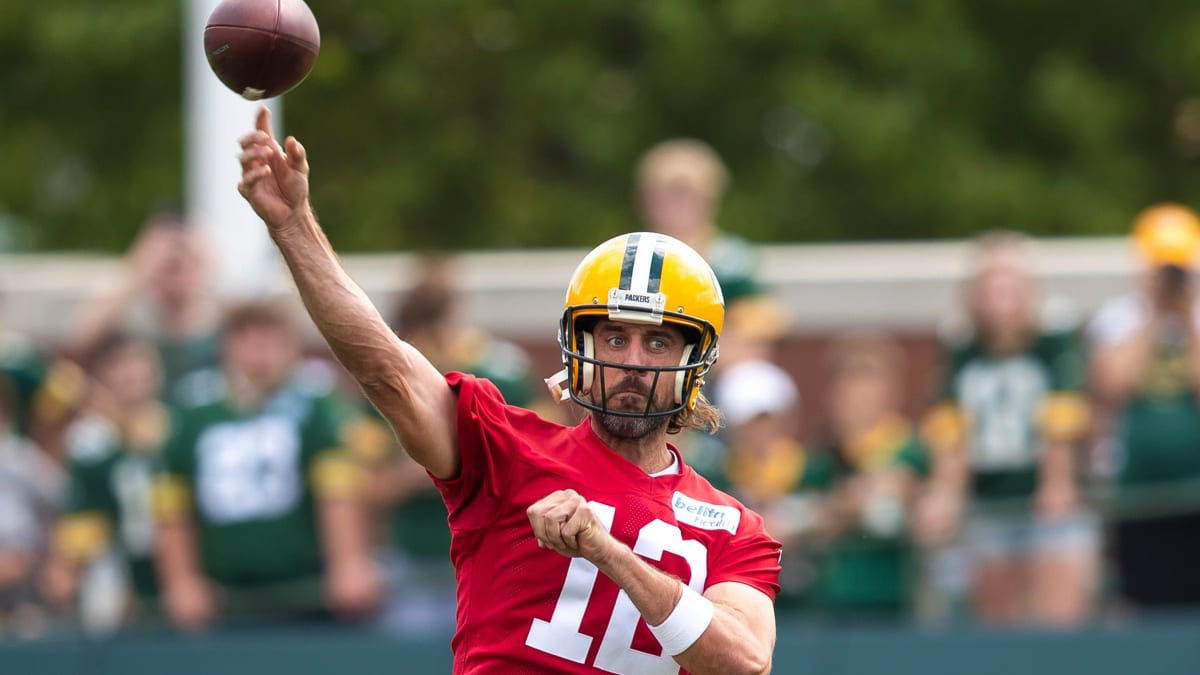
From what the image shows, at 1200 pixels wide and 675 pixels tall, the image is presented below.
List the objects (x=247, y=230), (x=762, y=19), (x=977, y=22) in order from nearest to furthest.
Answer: (x=247, y=230)
(x=762, y=19)
(x=977, y=22)

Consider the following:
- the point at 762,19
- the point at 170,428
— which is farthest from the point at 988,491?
the point at 762,19

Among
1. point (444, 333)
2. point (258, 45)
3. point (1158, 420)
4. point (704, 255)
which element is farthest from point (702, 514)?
point (1158, 420)

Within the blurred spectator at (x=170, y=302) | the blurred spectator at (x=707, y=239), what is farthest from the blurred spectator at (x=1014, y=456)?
the blurred spectator at (x=170, y=302)

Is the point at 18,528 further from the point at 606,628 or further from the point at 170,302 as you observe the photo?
the point at 606,628

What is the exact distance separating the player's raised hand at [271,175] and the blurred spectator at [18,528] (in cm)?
557

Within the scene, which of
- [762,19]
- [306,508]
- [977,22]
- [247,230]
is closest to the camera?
[306,508]

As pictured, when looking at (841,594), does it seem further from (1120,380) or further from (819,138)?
(819,138)

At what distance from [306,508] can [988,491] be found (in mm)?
3290

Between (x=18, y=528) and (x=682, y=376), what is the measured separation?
234 inches

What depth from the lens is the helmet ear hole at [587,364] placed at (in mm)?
5016

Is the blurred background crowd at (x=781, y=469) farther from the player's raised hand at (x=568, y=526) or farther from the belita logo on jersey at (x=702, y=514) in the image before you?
the player's raised hand at (x=568, y=526)

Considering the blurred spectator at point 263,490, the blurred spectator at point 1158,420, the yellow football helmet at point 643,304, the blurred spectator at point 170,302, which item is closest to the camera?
the yellow football helmet at point 643,304

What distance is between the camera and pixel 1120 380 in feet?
30.1

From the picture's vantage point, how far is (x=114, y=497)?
9750mm
